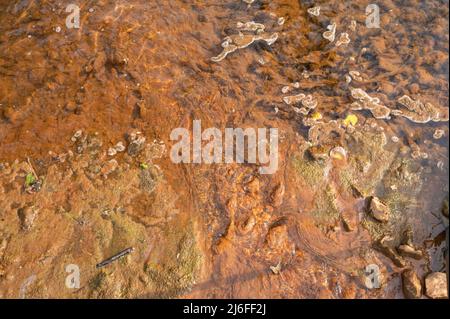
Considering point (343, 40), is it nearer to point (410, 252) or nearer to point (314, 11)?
point (314, 11)

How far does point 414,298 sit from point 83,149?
12.1ft

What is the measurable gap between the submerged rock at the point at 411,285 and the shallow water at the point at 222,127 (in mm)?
79

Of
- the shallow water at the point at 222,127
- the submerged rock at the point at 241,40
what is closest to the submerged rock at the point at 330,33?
the shallow water at the point at 222,127

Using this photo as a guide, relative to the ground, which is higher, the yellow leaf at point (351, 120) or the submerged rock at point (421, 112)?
the submerged rock at point (421, 112)

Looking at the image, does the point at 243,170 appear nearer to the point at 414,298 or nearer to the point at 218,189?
the point at 218,189

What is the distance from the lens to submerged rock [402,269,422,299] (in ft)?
10.7

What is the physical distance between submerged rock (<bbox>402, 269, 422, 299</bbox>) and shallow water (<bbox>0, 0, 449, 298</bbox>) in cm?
8

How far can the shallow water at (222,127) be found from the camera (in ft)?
11.5

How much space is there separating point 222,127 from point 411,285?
2434mm

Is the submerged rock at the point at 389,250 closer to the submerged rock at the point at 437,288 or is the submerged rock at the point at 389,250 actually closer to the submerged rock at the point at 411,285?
the submerged rock at the point at 411,285

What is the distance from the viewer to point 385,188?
3729 mm

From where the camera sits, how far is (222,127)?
4.13 metres

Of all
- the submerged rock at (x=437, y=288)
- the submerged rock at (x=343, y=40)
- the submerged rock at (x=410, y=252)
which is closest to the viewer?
the submerged rock at (x=437, y=288)

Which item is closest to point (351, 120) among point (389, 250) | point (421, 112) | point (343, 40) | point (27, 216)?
point (421, 112)
